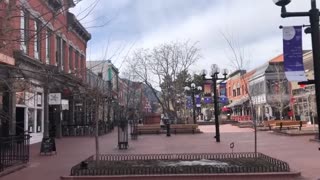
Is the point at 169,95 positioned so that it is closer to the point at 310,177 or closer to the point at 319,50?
the point at 310,177

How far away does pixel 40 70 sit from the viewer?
1237 cm

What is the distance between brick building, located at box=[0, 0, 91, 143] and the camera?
10.0 metres

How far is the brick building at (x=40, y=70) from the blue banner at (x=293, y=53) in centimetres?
404

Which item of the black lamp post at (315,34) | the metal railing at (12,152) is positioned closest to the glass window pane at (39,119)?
the metal railing at (12,152)

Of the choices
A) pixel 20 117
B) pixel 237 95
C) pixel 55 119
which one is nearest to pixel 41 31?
pixel 20 117

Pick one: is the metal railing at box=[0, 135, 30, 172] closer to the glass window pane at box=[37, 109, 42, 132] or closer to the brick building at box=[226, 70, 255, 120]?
the glass window pane at box=[37, 109, 42, 132]

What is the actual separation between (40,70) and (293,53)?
665 centimetres

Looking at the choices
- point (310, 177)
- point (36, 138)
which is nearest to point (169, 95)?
point (36, 138)

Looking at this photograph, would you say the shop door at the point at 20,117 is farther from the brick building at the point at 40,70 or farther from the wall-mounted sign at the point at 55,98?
the wall-mounted sign at the point at 55,98

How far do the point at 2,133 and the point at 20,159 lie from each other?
7.24m

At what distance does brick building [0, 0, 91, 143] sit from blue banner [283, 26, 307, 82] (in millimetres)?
4042

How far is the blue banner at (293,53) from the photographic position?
8.70 m

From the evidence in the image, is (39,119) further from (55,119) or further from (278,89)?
(278,89)

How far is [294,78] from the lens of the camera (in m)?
8.74
